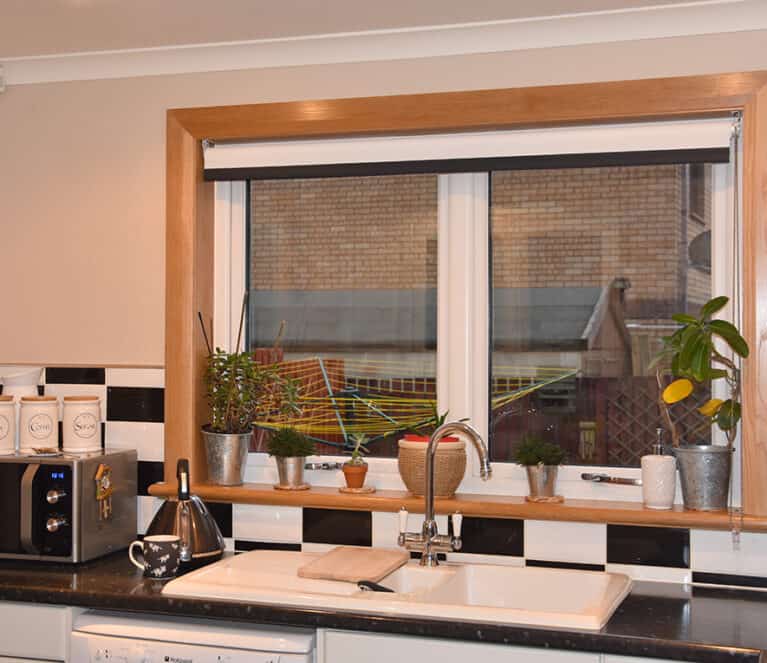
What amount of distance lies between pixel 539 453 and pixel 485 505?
208mm

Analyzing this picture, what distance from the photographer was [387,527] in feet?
9.87

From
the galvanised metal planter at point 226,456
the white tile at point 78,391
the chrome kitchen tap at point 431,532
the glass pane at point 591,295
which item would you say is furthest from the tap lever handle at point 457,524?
the white tile at point 78,391

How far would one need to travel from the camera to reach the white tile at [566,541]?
2844mm

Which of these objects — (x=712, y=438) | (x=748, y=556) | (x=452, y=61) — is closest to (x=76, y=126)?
(x=452, y=61)

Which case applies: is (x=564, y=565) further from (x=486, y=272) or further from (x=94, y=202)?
(x=94, y=202)

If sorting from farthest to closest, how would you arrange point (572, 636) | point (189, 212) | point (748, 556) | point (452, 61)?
1. point (189, 212)
2. point (452, 61)
3. point (748, 556)
4. point (572, 636)

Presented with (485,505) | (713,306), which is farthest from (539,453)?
(713,306)

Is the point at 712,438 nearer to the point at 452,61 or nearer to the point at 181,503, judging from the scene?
the point at 452,61

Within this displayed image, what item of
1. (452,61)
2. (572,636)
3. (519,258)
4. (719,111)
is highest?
(452,61)

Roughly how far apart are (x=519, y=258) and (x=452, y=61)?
0.60 m

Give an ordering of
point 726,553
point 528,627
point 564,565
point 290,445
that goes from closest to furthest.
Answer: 1. point 528,627
2. point 726,553
3. point 564,565
4. point 290,445

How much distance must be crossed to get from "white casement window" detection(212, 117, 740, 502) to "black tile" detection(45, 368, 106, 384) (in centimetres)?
40

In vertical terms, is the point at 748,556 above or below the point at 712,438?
below

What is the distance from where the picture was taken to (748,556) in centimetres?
273
